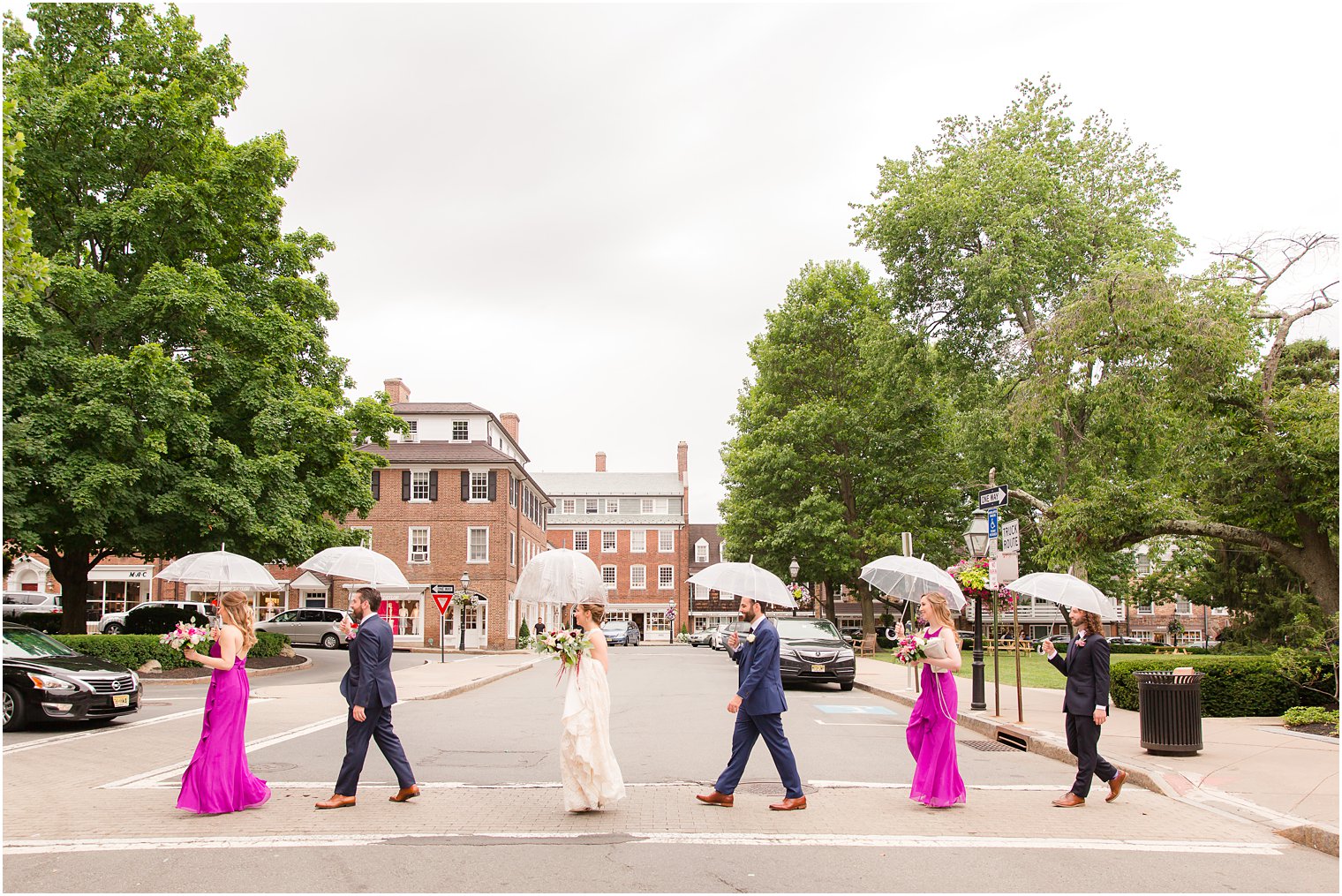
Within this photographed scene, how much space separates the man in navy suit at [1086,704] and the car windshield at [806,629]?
606 inches

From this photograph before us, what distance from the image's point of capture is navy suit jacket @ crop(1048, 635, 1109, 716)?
882 centimetres

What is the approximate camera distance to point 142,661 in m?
24.0

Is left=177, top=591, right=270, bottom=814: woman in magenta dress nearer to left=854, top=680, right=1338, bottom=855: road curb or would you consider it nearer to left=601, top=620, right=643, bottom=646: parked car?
left=854, top=680, right=1338, bottom=855: road curb

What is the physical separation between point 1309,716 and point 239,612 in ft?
44.1

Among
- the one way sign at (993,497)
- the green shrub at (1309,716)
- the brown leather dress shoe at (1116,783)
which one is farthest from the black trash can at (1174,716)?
the one way sign at (993,497)

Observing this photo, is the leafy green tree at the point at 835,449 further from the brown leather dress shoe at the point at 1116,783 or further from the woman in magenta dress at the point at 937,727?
the woman in magenta dress at the point at 937,727

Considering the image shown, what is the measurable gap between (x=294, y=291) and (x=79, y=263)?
4.81 meters

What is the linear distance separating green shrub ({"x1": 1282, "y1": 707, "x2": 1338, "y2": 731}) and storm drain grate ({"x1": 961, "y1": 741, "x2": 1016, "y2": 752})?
13.0 ft

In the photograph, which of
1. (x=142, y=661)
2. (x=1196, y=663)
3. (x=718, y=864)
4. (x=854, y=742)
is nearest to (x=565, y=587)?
(x=718, y=864)

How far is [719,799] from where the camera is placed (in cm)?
872

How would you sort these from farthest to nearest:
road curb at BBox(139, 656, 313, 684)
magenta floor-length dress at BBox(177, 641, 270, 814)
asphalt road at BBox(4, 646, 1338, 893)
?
road curb at BBox(139, 656, 313, 684) → magenta floor-length dress at BBox(177, 641, 270, 814) → asphalt road at BBox(4, 646, 1338, 893)

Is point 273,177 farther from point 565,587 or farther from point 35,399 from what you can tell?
point 565,587

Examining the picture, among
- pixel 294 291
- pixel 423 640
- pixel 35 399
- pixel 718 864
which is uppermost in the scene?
pixel 294 291

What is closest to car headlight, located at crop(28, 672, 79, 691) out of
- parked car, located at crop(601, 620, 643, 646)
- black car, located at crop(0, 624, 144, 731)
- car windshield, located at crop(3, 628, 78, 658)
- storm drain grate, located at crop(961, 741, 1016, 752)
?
black car, located at crop(0, 624, 144, 731)
